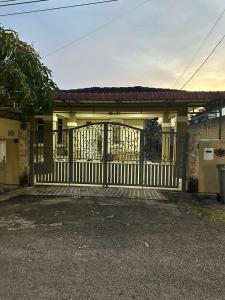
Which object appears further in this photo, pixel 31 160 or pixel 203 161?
pixel 31 160

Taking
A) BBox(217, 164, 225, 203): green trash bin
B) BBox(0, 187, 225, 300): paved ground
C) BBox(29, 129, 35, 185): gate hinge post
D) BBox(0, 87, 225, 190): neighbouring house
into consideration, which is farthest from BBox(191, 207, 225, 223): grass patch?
BBox(29, 129, 35, 185): gate hinge post

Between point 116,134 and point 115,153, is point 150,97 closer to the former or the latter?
point 116,134

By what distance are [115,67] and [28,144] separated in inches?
487

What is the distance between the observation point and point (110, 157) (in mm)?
11617

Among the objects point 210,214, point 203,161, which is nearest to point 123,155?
point 203,161

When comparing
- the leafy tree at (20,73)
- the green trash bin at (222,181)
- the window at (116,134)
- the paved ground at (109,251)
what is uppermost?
the leafy tree at (20,73)

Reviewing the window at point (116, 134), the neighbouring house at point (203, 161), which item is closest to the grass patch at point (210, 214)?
the neighbouring house at point (203, 161)

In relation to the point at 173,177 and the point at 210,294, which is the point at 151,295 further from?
the point at 173,177

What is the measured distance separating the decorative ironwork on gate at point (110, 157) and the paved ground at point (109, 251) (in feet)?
7.40

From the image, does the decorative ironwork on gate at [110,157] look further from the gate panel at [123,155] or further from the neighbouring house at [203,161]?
the neighbouring house at [203,161]

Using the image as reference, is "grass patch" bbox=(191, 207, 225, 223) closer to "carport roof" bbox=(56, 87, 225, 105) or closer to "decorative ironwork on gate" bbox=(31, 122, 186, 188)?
"decorative ironwork on gate" bbox=(31, 122, 186, 188)

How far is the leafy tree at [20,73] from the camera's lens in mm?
8109

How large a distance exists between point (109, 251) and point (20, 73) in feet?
15.8

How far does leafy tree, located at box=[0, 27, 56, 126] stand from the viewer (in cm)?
811
